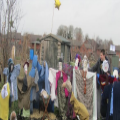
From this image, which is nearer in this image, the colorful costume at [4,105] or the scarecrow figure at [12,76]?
the colorful costume at [4,105]

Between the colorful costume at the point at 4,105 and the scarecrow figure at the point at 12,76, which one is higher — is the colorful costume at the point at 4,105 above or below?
below

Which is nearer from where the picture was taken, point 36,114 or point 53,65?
point 36,114

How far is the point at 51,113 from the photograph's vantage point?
149 inches

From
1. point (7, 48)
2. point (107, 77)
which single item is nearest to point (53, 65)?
point (7, 48)

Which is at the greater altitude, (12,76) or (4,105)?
(12,76)

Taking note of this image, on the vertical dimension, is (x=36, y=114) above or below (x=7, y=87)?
below

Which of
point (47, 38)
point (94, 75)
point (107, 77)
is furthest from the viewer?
point (47, 38)

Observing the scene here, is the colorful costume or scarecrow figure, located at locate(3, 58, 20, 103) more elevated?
scarecrow figure, located at locate(3, 58, 20, 103)

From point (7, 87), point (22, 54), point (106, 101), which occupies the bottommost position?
point (106, 101)

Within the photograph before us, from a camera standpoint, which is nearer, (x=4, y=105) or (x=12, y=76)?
(x=4, y=105)

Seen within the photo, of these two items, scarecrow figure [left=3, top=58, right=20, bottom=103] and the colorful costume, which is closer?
the colorful costume

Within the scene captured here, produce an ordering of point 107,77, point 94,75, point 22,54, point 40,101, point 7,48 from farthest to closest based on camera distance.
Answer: point 22,54
point 7,48
point 40,101
point 94,75
point 107,77

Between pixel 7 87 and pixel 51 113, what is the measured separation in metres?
1.39

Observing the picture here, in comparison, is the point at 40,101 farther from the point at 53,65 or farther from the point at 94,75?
the point at 53,65
